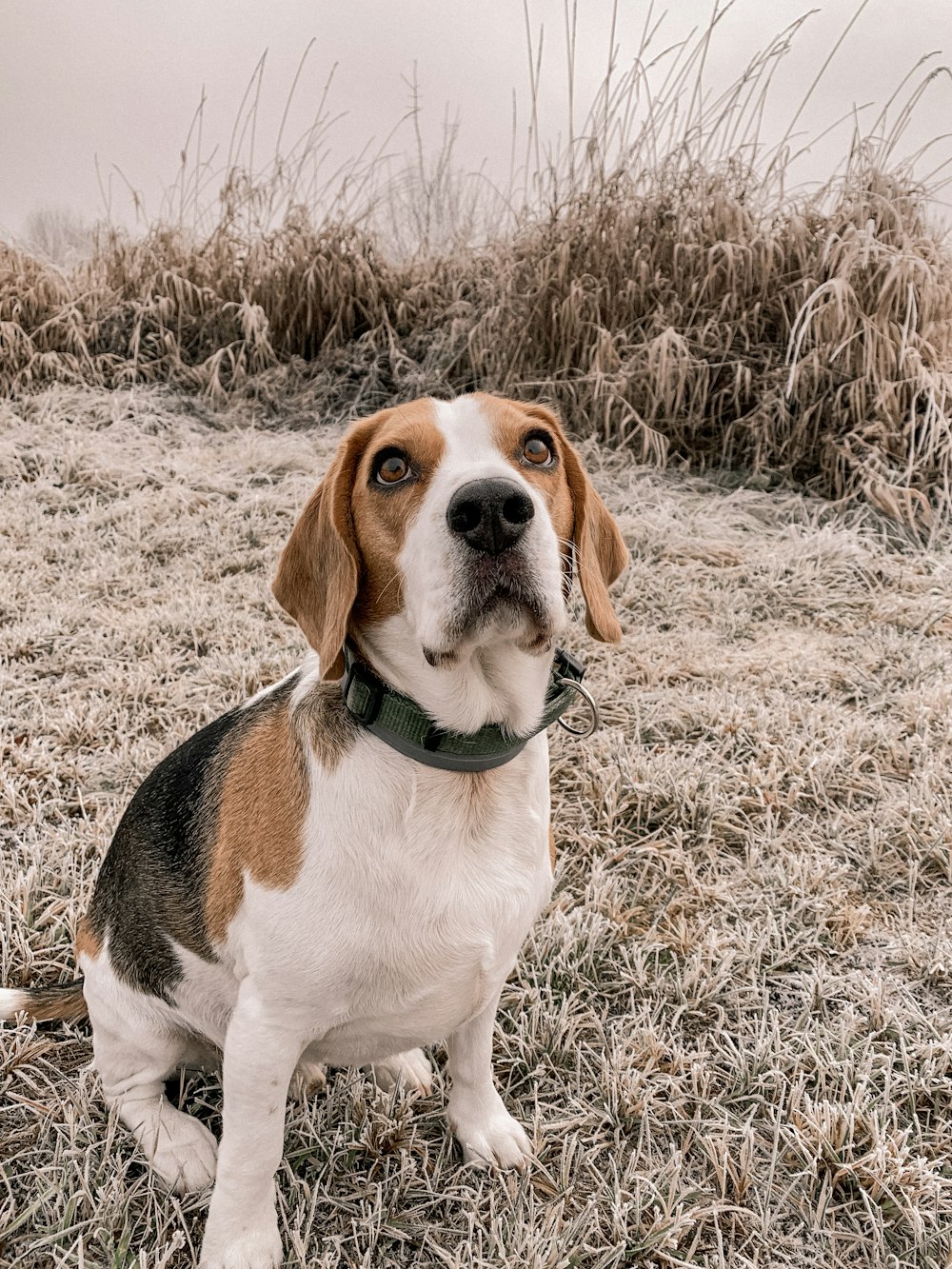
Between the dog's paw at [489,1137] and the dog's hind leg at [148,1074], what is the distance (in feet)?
1.81

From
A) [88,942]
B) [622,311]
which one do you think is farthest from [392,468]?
[622,311]

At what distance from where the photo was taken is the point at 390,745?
1.69m

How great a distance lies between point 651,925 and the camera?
2.85 metres

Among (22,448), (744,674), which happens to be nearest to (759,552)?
(744,674)

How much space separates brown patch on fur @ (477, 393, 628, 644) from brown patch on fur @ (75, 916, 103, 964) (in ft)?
4.46

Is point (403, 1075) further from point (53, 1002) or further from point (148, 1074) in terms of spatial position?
point (53, 1002)

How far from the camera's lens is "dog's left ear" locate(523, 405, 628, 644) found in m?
1.96

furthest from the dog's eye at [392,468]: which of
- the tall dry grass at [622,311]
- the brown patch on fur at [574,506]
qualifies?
the tall dry grass at [622,311]

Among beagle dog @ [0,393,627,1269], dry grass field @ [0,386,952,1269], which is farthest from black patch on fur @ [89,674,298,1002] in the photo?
dry grass field @ [0,386,952,1269]

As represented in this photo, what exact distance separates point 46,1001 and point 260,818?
3.41 feet

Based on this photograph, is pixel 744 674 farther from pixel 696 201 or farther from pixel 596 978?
pixel 696 201

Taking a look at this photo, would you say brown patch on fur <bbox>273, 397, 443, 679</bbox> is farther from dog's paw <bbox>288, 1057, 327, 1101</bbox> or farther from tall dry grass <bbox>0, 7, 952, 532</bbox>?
tall dry grass <bbox>0, 7, 952, 532</bbox>

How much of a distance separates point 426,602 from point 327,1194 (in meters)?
1.36

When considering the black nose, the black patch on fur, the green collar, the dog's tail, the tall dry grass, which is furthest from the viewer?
the tall dry grass
